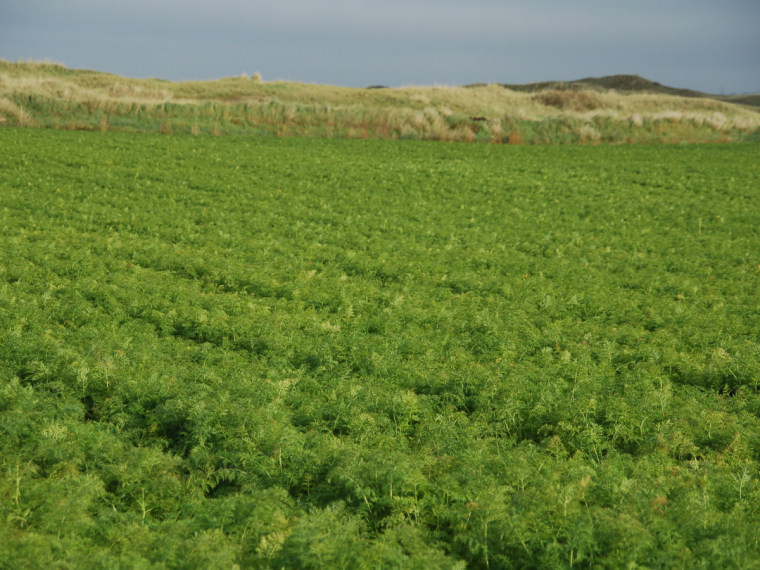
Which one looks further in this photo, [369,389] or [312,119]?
[312,119]

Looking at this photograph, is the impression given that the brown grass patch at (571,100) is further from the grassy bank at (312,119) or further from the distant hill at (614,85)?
the distant hill at (614,85)

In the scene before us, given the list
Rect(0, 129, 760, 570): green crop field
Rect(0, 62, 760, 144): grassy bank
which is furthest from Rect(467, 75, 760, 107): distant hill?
Rect(0, 129, 760, 570): green crop field

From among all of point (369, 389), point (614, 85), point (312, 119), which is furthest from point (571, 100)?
point (369, 389)

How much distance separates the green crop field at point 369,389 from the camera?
4.84 metres

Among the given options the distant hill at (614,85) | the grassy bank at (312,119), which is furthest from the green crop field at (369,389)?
the distant hill at (614,85)

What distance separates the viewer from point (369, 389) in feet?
25.1

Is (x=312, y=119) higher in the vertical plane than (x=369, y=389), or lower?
higher

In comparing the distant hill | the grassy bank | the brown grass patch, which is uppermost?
→ the distant hill

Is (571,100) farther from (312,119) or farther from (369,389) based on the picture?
(369,389)

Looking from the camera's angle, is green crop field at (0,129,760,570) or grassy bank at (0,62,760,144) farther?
grassy bank at (0,62,760,144)

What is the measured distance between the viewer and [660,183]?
24938 mm

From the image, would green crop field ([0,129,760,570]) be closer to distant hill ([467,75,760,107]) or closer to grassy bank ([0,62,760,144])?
grassy bank ([0,62,760,144])

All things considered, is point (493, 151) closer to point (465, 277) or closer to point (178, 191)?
point (178, 191)

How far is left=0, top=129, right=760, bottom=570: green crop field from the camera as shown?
15.9ft
